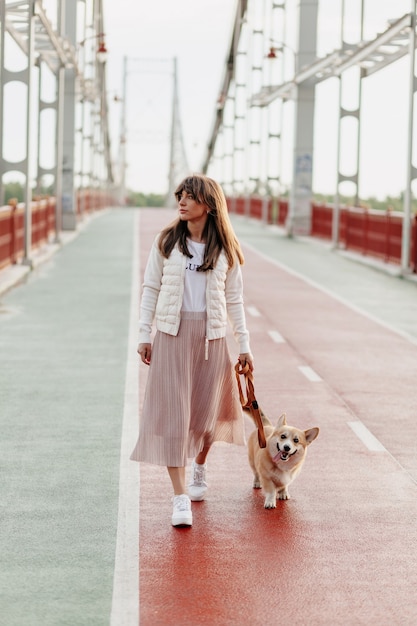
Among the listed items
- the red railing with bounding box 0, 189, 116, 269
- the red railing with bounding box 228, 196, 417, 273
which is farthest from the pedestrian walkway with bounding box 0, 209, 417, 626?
the red railing with bounding box 228, 196, 417, 273

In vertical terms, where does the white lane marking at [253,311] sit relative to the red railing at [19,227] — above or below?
below

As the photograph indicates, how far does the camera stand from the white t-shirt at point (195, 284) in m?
6.84

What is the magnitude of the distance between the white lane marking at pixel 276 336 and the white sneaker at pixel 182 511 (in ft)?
28.0

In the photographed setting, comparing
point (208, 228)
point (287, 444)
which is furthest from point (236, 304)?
point (287, 444)

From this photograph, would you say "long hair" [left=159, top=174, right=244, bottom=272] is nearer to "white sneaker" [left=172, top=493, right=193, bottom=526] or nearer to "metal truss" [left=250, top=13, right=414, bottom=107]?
"white sneaker" [left=172, top=493, right=193, bottom=526]

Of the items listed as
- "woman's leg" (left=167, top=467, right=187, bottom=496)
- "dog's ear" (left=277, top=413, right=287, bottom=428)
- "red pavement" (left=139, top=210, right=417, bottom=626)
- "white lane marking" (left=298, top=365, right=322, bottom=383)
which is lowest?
"red pavement" (left=139, top=210, right=417, bottom=626)

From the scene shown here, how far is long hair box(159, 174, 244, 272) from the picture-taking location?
22.3 ft

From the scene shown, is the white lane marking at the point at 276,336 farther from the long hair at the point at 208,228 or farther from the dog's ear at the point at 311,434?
the long hair at the point at 208,228

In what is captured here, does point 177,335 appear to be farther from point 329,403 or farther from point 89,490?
point 329,403

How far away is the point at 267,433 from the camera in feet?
24.5

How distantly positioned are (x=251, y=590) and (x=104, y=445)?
11.0 ft

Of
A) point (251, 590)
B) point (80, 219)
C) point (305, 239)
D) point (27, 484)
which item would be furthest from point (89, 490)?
point (80, 219)

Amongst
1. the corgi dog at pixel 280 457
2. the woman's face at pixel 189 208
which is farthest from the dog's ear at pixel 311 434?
the woman's face at pixel 189 208

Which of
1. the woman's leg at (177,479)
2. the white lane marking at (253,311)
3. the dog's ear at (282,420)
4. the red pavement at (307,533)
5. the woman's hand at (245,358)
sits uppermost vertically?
the woman's hand at (245,358)
